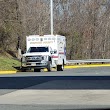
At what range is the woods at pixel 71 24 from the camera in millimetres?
43344

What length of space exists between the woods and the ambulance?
8.11 m

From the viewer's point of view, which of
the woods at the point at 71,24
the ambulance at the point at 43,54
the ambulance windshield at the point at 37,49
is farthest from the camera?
the woods at the point at 71,24

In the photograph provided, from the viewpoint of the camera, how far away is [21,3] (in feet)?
145

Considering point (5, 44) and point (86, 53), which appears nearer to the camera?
point (5, 44)

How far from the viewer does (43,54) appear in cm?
3156

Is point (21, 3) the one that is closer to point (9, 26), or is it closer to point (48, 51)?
point (9, 26)

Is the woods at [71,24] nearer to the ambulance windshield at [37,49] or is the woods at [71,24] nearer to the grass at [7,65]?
the grass at [7,65]

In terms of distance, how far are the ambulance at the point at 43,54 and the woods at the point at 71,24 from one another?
26.6ft

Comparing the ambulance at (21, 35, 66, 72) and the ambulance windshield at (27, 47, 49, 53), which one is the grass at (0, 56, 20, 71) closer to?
the ambulance at (21, 35, 66, 72)

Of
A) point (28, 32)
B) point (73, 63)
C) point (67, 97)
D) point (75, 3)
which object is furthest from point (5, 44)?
point (67, 97)

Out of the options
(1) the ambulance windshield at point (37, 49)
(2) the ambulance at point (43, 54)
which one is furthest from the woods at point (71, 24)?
(1) the ambulance windshield at point (37, 49)

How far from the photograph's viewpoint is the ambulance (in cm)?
3139

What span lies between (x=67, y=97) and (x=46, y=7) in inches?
1440

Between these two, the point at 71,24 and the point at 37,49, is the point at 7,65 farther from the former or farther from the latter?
the point at 71,24
